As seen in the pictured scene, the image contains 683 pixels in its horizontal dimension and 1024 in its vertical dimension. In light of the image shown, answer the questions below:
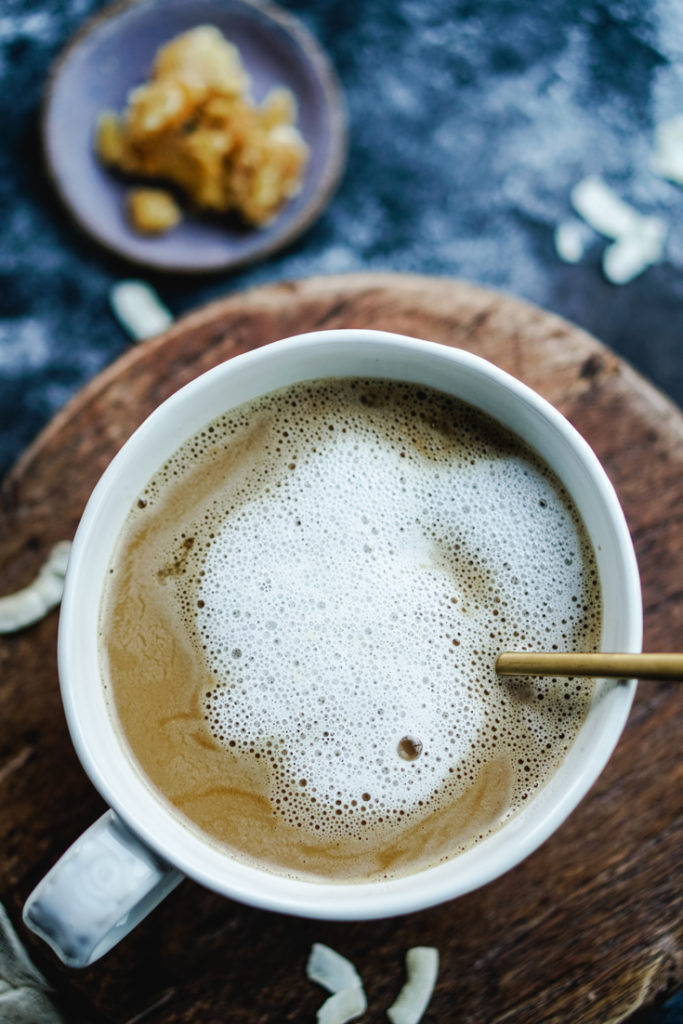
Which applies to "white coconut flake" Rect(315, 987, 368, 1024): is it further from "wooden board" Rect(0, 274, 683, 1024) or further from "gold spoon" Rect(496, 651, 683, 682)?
"gold spoon" Rect(496, 651, 683, 682)

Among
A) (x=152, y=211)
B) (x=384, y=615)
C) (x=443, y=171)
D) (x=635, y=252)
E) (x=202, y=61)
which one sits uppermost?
(x=202, y=61)

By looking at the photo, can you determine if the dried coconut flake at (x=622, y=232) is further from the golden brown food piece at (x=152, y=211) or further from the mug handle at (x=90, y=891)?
the mug handle at (x=90, y=891)

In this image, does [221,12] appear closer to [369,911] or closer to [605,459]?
[605,459]

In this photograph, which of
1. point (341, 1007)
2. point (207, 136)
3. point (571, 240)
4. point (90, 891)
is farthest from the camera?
point (571, 240)

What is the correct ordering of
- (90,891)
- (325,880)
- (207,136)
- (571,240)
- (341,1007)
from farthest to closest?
(571,240) → (207,136) → (341,1007) → (325,880) → (90,891)

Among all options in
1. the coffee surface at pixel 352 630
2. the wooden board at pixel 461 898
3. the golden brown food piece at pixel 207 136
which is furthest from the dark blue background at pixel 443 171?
the coffee surface at pixel 352 630

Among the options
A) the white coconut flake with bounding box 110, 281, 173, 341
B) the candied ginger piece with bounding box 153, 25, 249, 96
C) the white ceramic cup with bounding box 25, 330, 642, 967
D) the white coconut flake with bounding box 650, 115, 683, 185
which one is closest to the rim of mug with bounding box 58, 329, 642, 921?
the white ceramic cup with bounding box 25, 330, 642, 967

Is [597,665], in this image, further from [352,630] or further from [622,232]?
[622,232]

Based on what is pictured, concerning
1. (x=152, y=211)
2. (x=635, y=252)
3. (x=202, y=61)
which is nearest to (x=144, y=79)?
(x=202, y=61)
